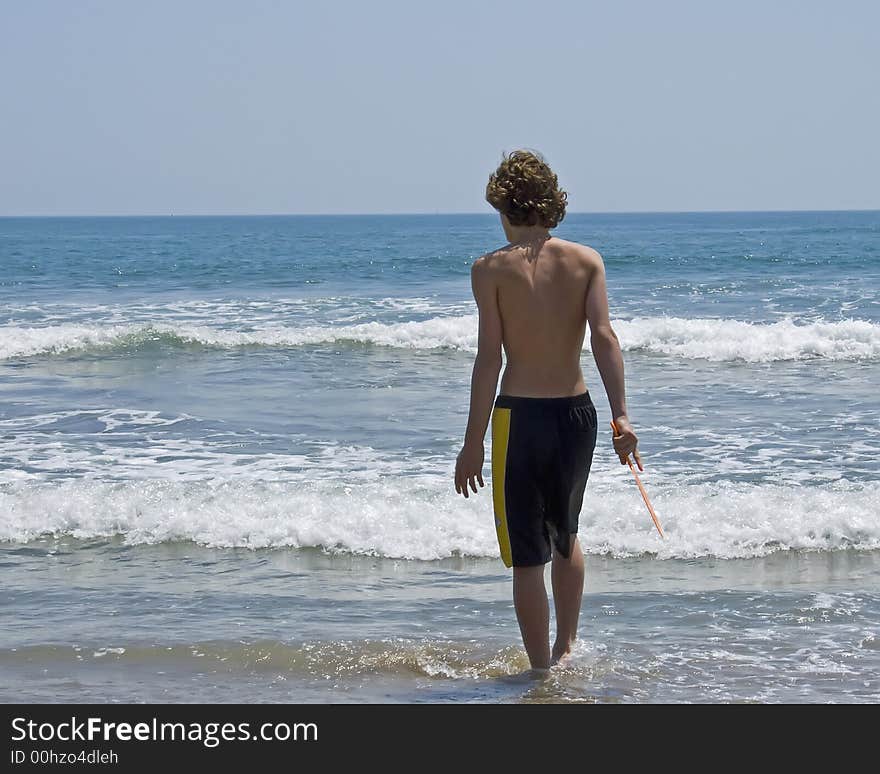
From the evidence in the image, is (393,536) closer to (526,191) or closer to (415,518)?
(415,518)

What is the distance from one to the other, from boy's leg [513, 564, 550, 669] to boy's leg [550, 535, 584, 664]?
9 centimetres

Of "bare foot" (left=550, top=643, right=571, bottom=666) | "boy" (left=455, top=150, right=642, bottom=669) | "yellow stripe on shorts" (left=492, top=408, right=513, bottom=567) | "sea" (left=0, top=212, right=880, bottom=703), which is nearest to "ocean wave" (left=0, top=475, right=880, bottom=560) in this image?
"sea" (left=0, top=212, right=880, bottom=703)

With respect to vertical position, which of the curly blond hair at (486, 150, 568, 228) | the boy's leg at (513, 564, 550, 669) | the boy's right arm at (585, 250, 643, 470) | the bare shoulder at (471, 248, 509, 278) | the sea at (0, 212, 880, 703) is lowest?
the sea at (0, 212, 880, 703)

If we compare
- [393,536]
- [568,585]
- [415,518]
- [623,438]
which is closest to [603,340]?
[623,438]

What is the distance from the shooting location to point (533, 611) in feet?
13.3

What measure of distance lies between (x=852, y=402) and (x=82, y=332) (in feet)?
37.6

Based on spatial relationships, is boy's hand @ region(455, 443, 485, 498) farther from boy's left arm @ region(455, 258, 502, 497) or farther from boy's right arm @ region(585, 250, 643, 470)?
boy's right arm @ region(585, 250, 643, 470)

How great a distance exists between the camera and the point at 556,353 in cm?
382

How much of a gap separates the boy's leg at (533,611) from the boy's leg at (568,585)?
3.6 inches

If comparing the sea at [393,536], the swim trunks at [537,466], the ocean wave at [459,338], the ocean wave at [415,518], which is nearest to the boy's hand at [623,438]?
the swim trunks at [537,466]

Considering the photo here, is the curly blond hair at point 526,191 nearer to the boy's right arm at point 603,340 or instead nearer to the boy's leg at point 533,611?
the boy's right arm at point 603,340

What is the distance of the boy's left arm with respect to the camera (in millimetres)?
3795

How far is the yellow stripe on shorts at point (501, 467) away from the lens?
3.87 meters
